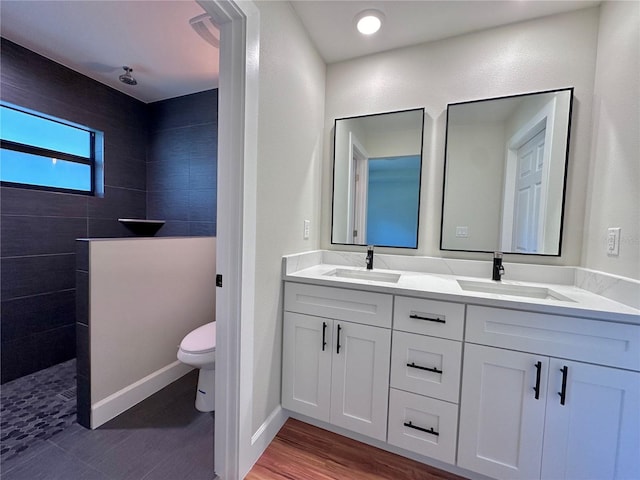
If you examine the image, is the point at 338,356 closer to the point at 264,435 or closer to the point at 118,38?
the point at 264,435

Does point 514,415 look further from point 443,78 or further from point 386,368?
point 443,78

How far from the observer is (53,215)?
6.78ft

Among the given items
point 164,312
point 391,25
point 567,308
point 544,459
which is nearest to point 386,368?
point 544,459

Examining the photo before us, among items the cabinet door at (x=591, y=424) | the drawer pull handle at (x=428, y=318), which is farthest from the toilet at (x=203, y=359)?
the cabinet door at (x=591, y=424)

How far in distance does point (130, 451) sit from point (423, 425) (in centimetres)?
145

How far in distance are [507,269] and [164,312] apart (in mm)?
2264

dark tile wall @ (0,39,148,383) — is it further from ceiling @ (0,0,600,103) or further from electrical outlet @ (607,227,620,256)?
electrical outlet @ (607,227,620,256)

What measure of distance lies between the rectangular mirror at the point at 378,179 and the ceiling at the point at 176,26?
46 centimetres

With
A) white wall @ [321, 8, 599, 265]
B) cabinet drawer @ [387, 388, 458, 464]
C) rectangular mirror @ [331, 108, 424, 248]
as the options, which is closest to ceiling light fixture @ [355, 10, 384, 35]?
white wall @ [321, 8, 599, 265]

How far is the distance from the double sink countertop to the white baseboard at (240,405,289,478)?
76 cm

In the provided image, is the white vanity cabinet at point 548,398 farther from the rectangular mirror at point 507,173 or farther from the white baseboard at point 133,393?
the white baseboard at point 133,393

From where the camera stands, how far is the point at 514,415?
111cm

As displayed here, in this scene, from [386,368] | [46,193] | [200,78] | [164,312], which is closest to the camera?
[386,368]

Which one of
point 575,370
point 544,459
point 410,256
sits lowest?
point 544,459
